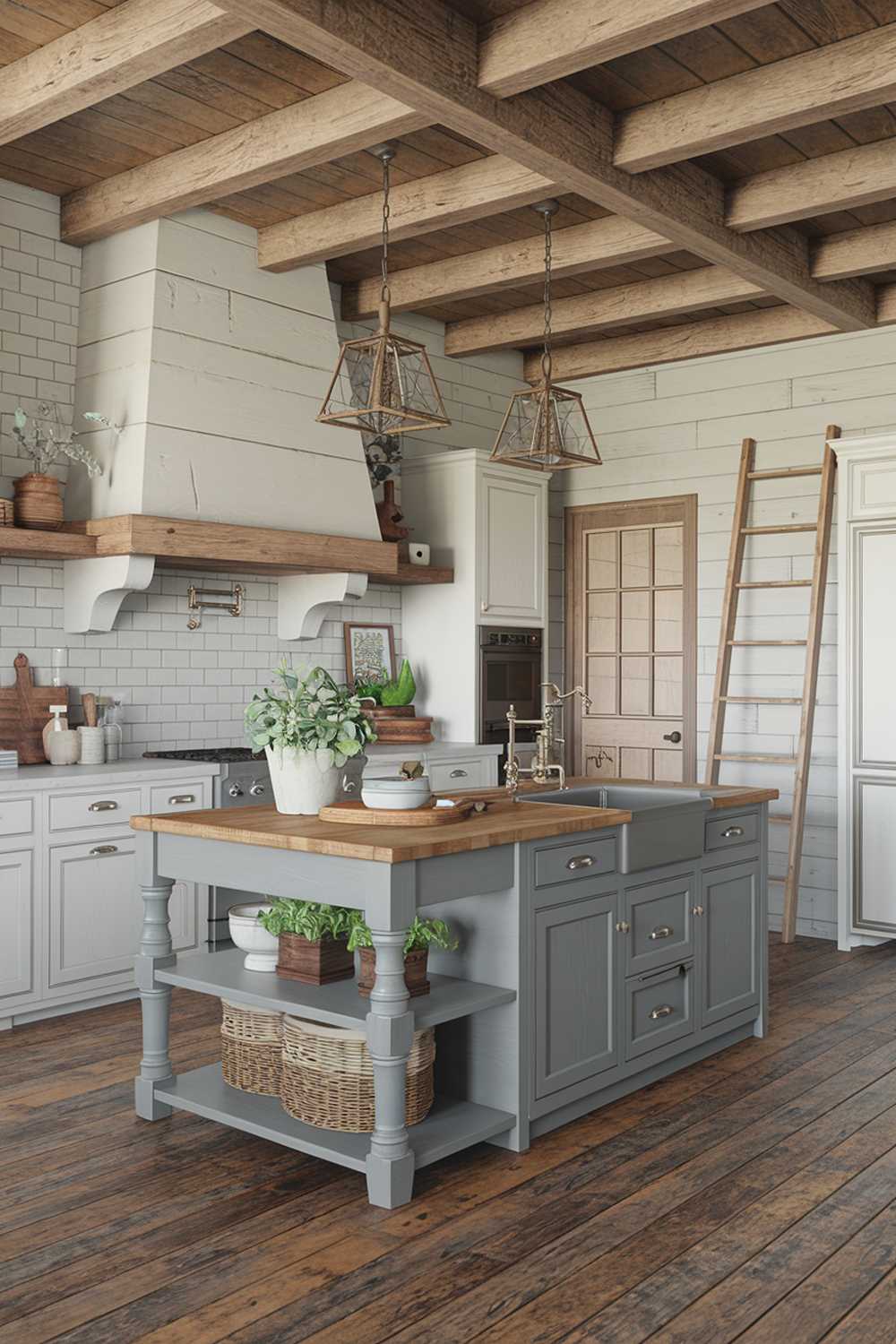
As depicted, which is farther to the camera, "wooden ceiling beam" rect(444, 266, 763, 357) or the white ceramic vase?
"wooden ceiling beam" rect(444, 266, 763, 357)

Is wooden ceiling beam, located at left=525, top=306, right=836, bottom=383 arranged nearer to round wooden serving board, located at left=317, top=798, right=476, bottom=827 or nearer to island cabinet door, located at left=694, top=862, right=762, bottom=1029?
island cabinet door, located at left=694, top=862, right=762, bottom=1029

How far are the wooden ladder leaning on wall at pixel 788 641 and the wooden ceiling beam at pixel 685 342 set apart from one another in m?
0.55

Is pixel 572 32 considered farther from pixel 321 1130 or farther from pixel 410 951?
pixel 321 1130

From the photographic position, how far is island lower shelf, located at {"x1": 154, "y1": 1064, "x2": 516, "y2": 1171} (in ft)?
10.8

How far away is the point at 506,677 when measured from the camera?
22.7ft

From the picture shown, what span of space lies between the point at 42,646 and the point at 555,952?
287 cm

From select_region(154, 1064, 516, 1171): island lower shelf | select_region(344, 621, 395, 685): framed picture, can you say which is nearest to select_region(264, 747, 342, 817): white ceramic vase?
select_region(154, 1064, 516, 1171): island lower shelf

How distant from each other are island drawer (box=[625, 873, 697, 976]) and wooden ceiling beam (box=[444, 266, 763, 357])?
3039mm

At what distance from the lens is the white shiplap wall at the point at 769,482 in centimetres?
661

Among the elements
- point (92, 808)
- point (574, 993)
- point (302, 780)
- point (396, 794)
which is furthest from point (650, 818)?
point (92, 808)

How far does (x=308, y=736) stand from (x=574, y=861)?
88 centimetres

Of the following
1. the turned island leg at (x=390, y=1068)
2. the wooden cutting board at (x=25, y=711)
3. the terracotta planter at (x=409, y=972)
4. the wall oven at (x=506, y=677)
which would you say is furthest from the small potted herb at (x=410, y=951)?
the wall oven at (x=506, y=677)

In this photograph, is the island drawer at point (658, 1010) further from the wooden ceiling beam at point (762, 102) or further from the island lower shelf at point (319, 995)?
the wooden ceiling beam at point (762, 102)

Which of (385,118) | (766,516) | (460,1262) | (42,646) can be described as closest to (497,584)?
(766,516)
